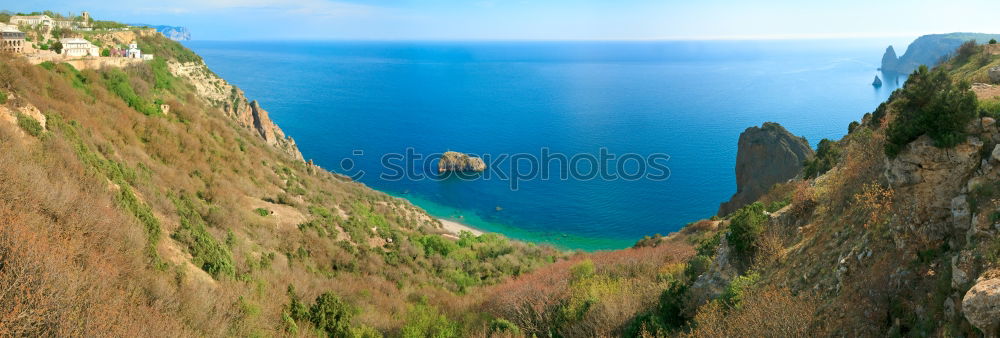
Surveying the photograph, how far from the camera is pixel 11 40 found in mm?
28297

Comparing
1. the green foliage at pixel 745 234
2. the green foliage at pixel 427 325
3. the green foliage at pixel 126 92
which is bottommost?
the green foliage at pixel 427 325

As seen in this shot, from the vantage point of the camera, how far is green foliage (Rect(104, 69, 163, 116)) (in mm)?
29031

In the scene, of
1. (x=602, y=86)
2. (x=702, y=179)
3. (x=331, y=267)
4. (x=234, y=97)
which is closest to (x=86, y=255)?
(x=331, y=267)

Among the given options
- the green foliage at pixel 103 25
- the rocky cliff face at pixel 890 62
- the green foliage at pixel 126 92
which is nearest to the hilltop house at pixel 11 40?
the green foliage at pixel 126 92

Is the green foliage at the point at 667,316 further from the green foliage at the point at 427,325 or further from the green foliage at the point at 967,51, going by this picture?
the green foliage at the point at 967,51

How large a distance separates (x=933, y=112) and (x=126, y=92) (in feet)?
121

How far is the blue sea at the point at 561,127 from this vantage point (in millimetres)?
57312

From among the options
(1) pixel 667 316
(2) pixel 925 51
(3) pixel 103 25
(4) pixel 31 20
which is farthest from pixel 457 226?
(2) pixel 925 51

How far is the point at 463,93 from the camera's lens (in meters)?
133

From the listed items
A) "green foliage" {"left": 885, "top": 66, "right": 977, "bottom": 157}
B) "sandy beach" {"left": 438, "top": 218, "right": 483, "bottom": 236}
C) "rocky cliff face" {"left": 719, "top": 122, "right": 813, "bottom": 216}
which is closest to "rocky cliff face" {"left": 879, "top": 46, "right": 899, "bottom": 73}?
"rocky cliff face" {"left": 719, "top": 122, "right": 813, "bottom": 216}

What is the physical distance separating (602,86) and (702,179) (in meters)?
84.5

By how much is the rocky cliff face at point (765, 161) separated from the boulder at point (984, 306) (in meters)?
31.4

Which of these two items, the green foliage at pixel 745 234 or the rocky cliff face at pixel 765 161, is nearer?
the green foliage at pixel 745 234

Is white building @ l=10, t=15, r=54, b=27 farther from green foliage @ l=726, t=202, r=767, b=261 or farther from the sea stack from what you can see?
green foliage @ l=726, t=202, r=767, b=261
